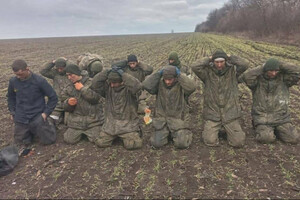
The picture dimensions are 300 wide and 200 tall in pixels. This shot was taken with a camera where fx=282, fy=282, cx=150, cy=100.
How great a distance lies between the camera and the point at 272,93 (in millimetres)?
5305

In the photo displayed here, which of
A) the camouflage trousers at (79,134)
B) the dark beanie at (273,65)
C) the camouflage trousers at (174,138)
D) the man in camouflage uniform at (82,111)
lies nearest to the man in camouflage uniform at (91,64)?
the man in camouflage uniform at (82,111)

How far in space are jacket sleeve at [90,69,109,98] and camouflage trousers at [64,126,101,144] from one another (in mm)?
784

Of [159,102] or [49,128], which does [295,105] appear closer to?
[159,102]

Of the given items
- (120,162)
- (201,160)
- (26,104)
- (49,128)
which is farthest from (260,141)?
(26,104)

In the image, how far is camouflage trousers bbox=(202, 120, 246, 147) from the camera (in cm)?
509

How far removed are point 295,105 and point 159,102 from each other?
162 inches

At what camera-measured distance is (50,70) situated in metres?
6.61

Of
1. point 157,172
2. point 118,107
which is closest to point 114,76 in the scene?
point 118,107

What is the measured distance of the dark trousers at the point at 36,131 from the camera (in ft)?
17.4

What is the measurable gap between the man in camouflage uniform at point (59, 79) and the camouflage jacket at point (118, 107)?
1149 mm

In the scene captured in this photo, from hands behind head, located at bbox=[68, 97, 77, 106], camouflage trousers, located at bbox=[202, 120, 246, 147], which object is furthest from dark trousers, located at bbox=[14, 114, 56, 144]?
camouflage trousers, located at bbox=[202, 120, 246, 147]

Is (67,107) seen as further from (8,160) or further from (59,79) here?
(8,160)

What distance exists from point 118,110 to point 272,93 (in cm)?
292

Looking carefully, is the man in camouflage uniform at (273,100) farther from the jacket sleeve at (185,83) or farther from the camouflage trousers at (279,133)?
the jacket sleeve at (185,83)
